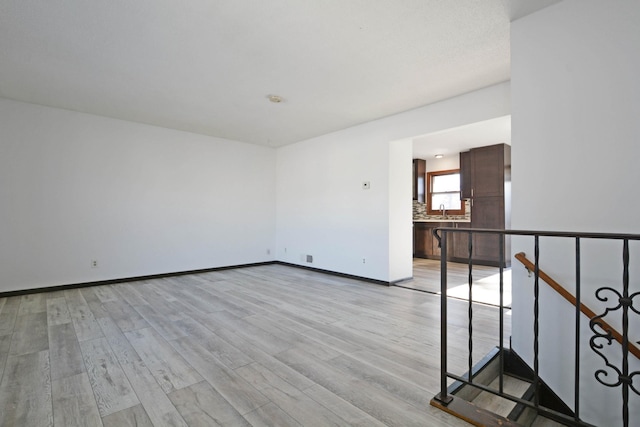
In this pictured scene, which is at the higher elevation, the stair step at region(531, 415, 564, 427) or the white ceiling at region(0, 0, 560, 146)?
the white ceiling at region(0, 0, 560, 146)

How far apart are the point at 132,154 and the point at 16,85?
1532 millimetres

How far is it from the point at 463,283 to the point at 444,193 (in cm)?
340

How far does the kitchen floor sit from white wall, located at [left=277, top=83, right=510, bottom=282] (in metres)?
0.38

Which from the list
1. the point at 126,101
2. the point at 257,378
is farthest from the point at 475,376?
the point at 126,101

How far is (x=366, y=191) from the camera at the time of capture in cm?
489

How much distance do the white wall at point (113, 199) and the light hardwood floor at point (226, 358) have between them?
0.65 metres

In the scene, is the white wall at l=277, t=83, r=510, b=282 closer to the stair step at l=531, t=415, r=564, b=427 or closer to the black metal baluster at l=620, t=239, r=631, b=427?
the stair step at l=531, t=415, r=564, b=427

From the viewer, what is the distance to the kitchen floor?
157 inches

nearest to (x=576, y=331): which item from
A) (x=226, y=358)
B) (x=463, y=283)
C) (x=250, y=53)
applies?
(x=226, y=358)

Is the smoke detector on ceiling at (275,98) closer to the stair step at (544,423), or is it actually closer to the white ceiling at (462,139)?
the white ceiling at (462,139)

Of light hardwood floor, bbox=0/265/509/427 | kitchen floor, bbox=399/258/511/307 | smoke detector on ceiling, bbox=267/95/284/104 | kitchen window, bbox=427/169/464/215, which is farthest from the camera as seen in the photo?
kitchen window, bbox=427/169/464/215

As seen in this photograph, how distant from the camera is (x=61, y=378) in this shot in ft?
6.53

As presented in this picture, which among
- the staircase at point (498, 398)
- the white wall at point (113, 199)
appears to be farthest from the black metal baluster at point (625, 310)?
the white wall at point (113, 199)

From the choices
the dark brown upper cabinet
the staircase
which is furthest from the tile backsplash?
the staircase
